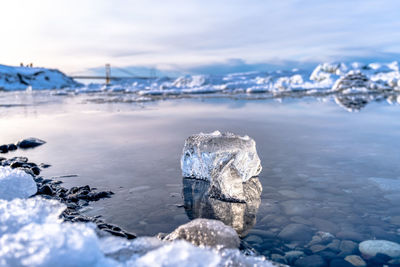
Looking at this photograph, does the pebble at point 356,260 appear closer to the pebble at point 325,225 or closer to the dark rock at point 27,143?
the pebble at point 325,225

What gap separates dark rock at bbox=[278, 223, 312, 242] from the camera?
5.17 ft

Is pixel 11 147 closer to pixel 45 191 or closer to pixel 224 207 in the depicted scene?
pixel 45 191

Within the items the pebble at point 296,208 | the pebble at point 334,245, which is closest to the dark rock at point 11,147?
the pebble at point 296,208

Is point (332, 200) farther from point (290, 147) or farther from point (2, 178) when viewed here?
point (2, 178)

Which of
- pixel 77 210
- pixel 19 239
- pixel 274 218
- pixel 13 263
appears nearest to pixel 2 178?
pixel 77 210

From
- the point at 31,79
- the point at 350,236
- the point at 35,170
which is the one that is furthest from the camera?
the point at 31,79

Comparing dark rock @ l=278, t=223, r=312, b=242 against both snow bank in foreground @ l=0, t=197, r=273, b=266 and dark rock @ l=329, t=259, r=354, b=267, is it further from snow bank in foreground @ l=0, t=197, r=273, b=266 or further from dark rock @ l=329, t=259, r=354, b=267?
snow bank in foreground @ l=0, t=197, r=273, b=266

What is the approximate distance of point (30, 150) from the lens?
12.3 feet

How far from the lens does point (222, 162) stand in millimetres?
2305

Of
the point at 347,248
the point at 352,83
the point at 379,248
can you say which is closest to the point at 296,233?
the point at 347,248

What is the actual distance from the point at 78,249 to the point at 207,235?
0.57m

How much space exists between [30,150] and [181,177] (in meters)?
2.29

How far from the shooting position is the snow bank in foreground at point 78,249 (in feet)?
3.11

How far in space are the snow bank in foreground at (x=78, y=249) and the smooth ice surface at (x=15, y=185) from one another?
626 mm
